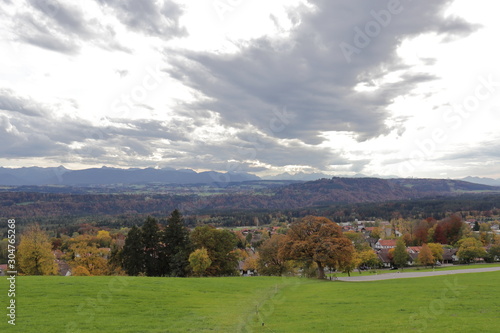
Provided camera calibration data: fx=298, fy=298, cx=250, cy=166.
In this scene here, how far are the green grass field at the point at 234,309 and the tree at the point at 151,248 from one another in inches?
900

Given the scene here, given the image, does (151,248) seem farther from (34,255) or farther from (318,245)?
(318,245)

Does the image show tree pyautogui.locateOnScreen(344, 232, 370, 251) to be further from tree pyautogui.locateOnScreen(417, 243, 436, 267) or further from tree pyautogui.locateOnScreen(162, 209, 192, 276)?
tree pyautogui.locateOnScreen(162, 209, 192, 276)

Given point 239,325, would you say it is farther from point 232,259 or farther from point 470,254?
point 470,254

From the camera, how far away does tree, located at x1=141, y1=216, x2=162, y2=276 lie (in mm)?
51594

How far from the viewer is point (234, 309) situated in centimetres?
2255

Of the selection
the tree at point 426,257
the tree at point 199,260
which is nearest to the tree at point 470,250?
the tree at point 426,257

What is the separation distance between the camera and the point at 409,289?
29203 mm


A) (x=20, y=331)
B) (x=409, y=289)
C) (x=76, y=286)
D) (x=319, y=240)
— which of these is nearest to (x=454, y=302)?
(x=409, y=289)

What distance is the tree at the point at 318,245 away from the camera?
43188mm

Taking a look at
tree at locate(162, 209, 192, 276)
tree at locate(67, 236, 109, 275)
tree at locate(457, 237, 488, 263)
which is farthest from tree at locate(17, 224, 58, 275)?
tree at locate(457, 237, 488, 263)

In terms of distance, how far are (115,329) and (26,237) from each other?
42.2 m

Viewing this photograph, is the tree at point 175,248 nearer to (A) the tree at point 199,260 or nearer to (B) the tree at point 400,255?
(A) the tree at point 199,260

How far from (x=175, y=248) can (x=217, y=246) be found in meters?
7.51

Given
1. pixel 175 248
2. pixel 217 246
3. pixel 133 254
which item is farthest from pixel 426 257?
pixel 133 254
